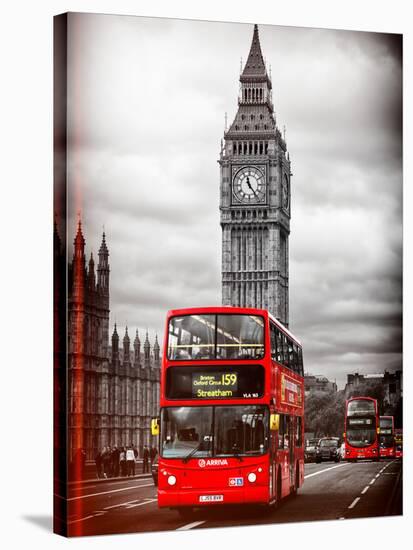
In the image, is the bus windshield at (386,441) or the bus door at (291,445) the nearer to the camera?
the bus door at (291,445)

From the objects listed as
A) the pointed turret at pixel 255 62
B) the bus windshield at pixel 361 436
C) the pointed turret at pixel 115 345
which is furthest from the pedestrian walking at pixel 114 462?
the pointed turret at pixel 255 62

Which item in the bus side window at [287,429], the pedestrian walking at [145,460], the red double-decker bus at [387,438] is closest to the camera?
the bus side window at [287,429]

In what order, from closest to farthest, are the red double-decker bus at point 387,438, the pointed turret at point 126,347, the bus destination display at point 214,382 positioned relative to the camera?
1. the bus destination display at point 214,382
2. the pointed turret at point 126,347
3. the red double-decker bus at point 387,438

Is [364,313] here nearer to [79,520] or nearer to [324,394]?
[324,394]

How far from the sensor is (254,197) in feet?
86.2

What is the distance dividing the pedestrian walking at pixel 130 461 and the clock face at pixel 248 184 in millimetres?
5171

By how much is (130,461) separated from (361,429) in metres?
5.89

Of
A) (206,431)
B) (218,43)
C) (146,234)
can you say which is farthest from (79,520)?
(218,43)

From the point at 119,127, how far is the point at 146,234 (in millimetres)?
2011

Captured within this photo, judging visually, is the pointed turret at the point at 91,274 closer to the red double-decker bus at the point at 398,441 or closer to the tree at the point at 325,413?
the tree at the point at 325,413

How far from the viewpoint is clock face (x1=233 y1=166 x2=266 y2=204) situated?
2408 cm

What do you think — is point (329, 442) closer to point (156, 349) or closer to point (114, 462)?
point (114, 462)

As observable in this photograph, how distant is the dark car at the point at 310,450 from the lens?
25.9 meters

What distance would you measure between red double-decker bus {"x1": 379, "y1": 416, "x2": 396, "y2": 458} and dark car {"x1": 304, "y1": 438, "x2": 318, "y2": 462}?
146cm
